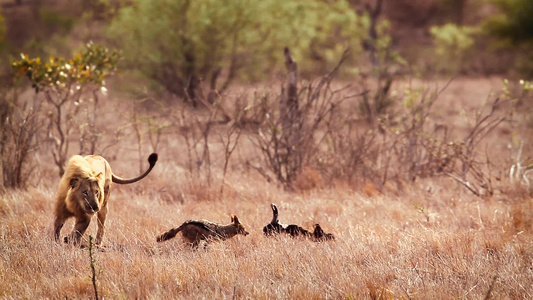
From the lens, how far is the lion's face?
525 cm

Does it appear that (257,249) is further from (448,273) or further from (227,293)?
(448,273)

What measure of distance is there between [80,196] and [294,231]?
2.06 m

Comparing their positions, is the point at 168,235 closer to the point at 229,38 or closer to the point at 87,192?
the point at 87,192

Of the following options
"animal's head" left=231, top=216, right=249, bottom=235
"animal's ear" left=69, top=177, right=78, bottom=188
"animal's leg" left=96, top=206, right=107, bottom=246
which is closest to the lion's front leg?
"animal's leg" left=96, top=206, right=107, bottom=246

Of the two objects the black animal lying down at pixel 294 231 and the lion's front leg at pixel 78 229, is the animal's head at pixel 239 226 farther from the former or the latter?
the lion's front leg at pixel 78 229

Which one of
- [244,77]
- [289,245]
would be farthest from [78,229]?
[244,77]

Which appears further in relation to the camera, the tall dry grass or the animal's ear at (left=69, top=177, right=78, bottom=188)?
the animal's ear at (left=69, top=177, right=78, bottom=188)

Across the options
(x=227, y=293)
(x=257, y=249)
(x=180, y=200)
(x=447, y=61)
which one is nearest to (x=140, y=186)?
(x=180, y=200)

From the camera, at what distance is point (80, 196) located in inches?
209

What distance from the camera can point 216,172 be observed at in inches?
366

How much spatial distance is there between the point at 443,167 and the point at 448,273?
→ 439cm

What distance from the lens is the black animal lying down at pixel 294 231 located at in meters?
5.68

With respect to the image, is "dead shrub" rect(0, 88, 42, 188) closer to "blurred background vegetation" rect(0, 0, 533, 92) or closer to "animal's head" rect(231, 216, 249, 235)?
"blurred background vegetation" rect(0, 0, 533, 92)

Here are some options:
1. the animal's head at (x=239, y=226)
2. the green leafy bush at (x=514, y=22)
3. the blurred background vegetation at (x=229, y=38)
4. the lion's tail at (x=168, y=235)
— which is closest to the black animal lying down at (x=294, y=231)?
the animal's head at (x=239, y=226)
